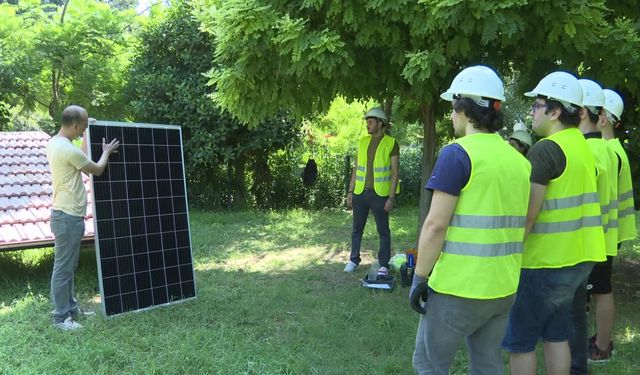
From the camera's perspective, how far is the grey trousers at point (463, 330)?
99.7 inches

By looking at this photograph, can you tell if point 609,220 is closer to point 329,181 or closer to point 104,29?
point 329,181

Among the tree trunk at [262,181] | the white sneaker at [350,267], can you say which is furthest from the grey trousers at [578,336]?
the tree trunk at [262,181]

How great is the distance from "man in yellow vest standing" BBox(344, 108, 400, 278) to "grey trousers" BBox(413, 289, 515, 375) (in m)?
A: 3.74

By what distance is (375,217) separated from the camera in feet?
22.0

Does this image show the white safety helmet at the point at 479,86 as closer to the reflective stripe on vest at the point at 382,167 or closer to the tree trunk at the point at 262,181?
the reflective stripe on vest at the point at 382,167

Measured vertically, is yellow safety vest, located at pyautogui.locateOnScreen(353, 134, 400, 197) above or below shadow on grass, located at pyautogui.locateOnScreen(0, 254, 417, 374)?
above

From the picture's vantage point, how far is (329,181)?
14133 mm

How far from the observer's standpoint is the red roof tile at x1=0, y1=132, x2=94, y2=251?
589 cm

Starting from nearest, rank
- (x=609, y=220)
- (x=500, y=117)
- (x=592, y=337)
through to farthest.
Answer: (x=500, y=117)
(x=609, y=220)
(x=592, y=337)

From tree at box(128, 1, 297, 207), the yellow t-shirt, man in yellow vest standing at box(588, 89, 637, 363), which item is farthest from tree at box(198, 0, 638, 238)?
tree at box(128, 1, 297, 207)

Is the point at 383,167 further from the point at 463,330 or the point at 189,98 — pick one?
the point at 189,98

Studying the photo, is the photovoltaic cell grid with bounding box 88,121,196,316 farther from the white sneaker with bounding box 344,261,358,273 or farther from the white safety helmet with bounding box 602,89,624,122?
the white safety helmet with bounding box 602,89,624,122

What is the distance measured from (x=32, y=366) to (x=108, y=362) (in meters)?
0.56

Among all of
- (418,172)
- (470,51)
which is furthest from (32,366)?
(418,172)
